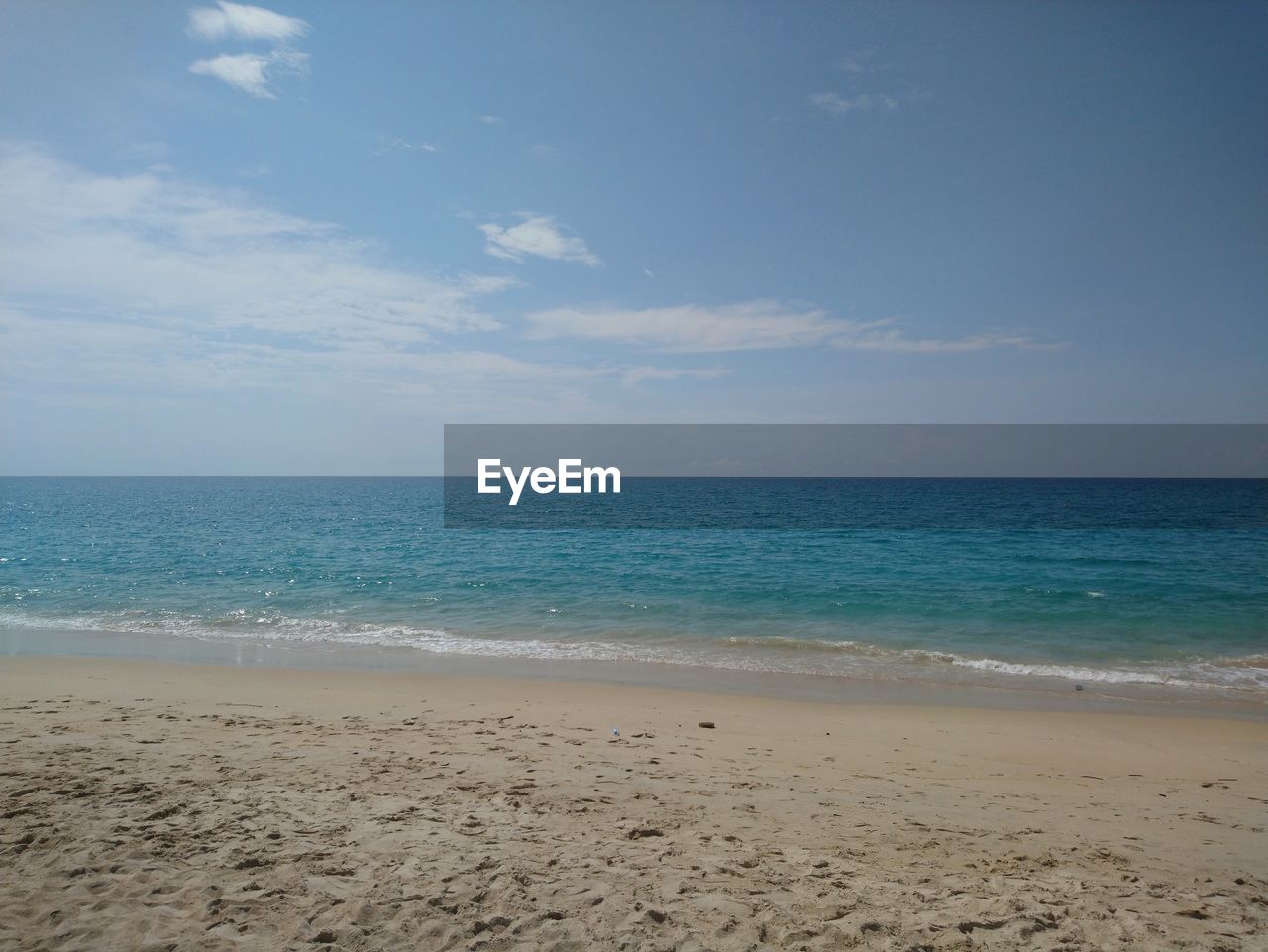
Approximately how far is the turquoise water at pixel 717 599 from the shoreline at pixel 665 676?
0.52m

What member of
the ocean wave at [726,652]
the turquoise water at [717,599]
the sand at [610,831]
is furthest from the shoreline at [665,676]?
the sand at [610,831]

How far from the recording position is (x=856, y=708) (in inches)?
437

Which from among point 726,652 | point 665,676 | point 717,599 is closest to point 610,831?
point 665,676

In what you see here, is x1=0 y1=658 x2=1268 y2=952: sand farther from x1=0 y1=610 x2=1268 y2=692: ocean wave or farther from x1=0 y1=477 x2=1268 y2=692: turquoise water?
x1=0 y1=477 x2=1268 y2=692: turquoise water

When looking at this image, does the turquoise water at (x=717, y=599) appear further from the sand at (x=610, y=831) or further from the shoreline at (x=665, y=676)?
the sand at (x=610, y=831)

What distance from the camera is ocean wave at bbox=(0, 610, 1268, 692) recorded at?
1330 cm

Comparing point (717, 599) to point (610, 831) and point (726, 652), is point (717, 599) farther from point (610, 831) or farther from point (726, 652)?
point (610, 831)

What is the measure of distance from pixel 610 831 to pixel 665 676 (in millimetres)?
7600

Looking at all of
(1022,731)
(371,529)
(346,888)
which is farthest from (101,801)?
(371,529)

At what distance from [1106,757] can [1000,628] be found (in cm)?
879

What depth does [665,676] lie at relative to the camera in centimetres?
1322

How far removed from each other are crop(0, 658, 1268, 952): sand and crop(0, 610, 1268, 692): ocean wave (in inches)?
130

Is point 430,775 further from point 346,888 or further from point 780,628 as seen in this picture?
point 780,628

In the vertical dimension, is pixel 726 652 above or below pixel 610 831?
below
